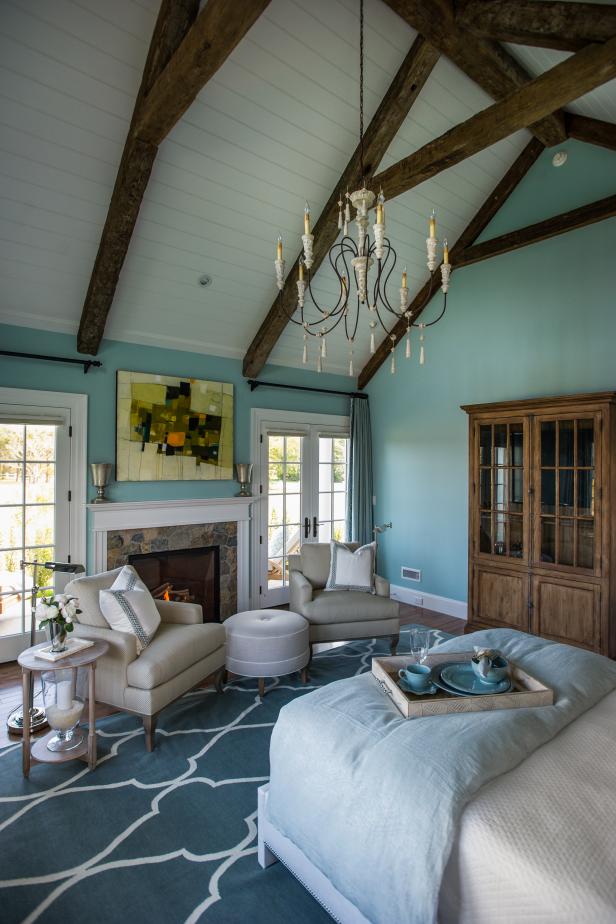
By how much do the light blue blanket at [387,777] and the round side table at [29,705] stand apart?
46.7 inches

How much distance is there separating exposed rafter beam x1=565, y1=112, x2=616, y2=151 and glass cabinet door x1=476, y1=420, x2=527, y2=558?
214 cm

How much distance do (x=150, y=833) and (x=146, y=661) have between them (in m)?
0.83

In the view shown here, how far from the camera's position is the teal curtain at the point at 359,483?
593 centimetres

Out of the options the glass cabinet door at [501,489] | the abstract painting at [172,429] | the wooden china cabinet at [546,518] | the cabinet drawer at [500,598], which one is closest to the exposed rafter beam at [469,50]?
the wooden china cabinet at [546,518]

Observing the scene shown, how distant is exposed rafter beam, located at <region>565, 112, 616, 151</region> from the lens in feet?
12.2

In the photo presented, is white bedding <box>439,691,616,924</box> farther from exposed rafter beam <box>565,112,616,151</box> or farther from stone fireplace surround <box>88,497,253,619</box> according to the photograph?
exposed rafter beam <box>565,112,616,151</box>

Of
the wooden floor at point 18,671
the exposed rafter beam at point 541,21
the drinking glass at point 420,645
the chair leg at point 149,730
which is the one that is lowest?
the wooden floor at point 18,671

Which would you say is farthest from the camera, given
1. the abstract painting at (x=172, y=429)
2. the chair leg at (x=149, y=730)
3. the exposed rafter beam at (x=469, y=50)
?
the abstract painting at (x=172, y=429)

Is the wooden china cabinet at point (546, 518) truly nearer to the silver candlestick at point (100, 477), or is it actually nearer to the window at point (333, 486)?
the window at point (333, 486)

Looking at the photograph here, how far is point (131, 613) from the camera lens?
115 inches

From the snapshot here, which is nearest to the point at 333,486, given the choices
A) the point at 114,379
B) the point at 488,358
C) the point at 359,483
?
the point at 359,483

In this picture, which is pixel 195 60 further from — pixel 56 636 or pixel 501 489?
pixel 501 489

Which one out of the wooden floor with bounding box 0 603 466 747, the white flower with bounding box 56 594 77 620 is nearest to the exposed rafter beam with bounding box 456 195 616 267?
the wooden floor with bounding box 0 603 466 747

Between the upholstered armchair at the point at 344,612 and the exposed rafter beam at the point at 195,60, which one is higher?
the exposed rafter beam at the point at 195,60
